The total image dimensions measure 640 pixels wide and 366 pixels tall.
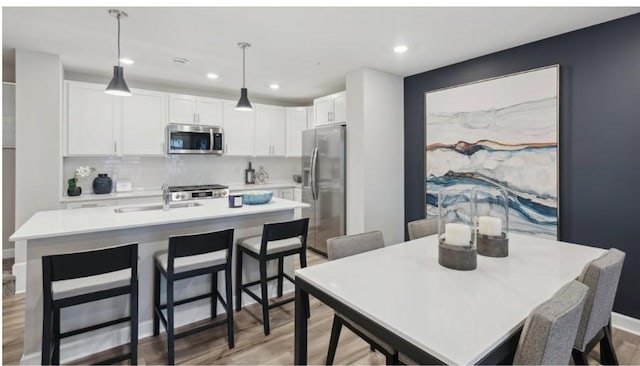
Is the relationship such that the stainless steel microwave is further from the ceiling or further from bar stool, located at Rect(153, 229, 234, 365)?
bar stool, located at Rect(153, 229, 234, 365)

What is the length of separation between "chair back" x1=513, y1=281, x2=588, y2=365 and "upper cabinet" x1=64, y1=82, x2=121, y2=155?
15.2 feet

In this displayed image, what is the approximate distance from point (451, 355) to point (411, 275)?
64 cm

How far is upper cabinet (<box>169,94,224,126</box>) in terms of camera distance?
4.61 m

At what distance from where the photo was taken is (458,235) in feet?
A: 5.76

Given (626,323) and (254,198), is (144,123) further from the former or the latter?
(626,323)

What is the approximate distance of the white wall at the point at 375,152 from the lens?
13.1ft

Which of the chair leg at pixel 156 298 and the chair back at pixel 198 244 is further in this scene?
the chair leg at pixel 156 298

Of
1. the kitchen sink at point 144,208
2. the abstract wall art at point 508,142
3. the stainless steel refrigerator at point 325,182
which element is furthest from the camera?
the stainless steel refrigerator at point 325,182

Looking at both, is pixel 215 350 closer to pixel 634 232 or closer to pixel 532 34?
pixel 634 232

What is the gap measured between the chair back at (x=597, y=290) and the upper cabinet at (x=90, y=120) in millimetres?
4789

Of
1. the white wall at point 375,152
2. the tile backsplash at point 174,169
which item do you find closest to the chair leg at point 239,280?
the white wall at point 375,152

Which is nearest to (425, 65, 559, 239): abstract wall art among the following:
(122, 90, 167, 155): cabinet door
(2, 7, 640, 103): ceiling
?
(2, 7, 640, 103): ceiling

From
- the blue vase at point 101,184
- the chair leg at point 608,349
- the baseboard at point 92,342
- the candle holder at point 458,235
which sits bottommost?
the baseboard at point 92,342

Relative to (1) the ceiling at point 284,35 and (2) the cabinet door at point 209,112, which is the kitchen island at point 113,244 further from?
(2) the cabinet door at point 209,112
